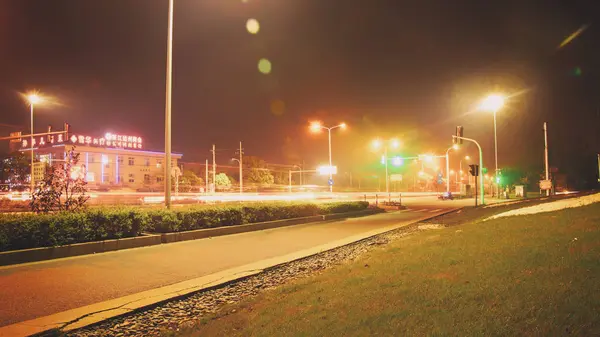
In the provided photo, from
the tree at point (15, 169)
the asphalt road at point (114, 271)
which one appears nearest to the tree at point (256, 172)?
the tree at point (15, 169)

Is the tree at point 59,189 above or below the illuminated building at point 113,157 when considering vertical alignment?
below

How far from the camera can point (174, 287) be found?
7.51 meters

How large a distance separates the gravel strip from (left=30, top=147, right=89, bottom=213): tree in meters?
7.66

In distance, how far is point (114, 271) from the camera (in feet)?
29.2

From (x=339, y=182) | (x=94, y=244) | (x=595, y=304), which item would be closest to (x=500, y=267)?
(x=595, y=304)

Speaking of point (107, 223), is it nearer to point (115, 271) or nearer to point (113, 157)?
point (115, 271)

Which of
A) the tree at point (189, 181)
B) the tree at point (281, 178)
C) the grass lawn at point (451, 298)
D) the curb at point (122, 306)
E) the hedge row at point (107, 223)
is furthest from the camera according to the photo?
the tree at point (281, 178)

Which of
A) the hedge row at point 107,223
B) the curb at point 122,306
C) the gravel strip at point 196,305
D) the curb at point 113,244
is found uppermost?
the hedge row at point 107,223

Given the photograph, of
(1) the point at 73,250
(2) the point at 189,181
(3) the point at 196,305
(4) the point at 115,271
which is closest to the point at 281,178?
(2) the point at 189,181

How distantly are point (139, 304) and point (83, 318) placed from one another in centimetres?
84

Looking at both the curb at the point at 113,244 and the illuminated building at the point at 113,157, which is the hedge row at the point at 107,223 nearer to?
the curb at the point at 113,244

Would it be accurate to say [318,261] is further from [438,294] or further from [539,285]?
[539,285]

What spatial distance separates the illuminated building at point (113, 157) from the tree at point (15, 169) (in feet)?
40.5

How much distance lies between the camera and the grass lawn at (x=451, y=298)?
3.93m
